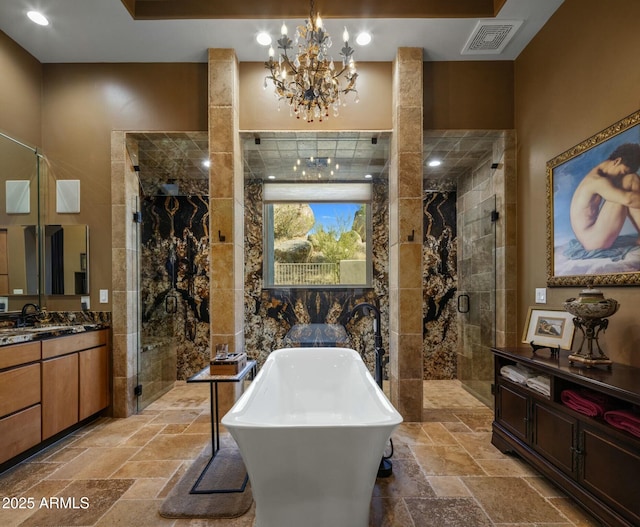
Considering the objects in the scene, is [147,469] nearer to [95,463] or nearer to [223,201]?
[95,463]

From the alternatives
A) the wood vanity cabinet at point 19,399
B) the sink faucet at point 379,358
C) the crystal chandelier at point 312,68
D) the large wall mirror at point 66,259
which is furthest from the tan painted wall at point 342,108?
the wood vanity cabinet at point 19,399

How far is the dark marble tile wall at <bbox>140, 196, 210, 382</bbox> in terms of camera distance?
3.86 metres

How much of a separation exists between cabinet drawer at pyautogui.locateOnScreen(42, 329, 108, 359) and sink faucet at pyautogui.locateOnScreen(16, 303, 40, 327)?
541 millimetres

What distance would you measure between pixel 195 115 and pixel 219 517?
312 centimetres

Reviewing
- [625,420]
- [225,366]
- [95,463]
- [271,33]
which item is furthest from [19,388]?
[625,420]

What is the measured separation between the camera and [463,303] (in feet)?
13.3

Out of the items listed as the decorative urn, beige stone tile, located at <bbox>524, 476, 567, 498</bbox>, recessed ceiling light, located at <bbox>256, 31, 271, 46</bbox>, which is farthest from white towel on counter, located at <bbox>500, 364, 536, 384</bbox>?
recessed ceiling light, located at <bbox>256, 31, 271, 46</bbox>

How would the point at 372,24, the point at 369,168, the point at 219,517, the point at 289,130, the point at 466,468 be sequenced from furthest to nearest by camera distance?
the point at 369,168
the point at 289,130
the point at 372,24
the point at 466,468
the point at 219,517

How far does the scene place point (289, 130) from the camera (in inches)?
123

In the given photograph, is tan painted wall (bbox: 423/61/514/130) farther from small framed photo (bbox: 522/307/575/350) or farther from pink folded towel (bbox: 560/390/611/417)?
pink folded towel (bbox: 560/390/611/417)


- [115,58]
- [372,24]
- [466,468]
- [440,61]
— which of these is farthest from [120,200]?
[466,468]

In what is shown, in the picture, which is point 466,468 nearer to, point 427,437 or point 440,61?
point 427,437

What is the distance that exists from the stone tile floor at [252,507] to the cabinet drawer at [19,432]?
147 millimetres

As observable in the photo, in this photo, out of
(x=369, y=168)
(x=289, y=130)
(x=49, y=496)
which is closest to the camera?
(x=49, y=496)
